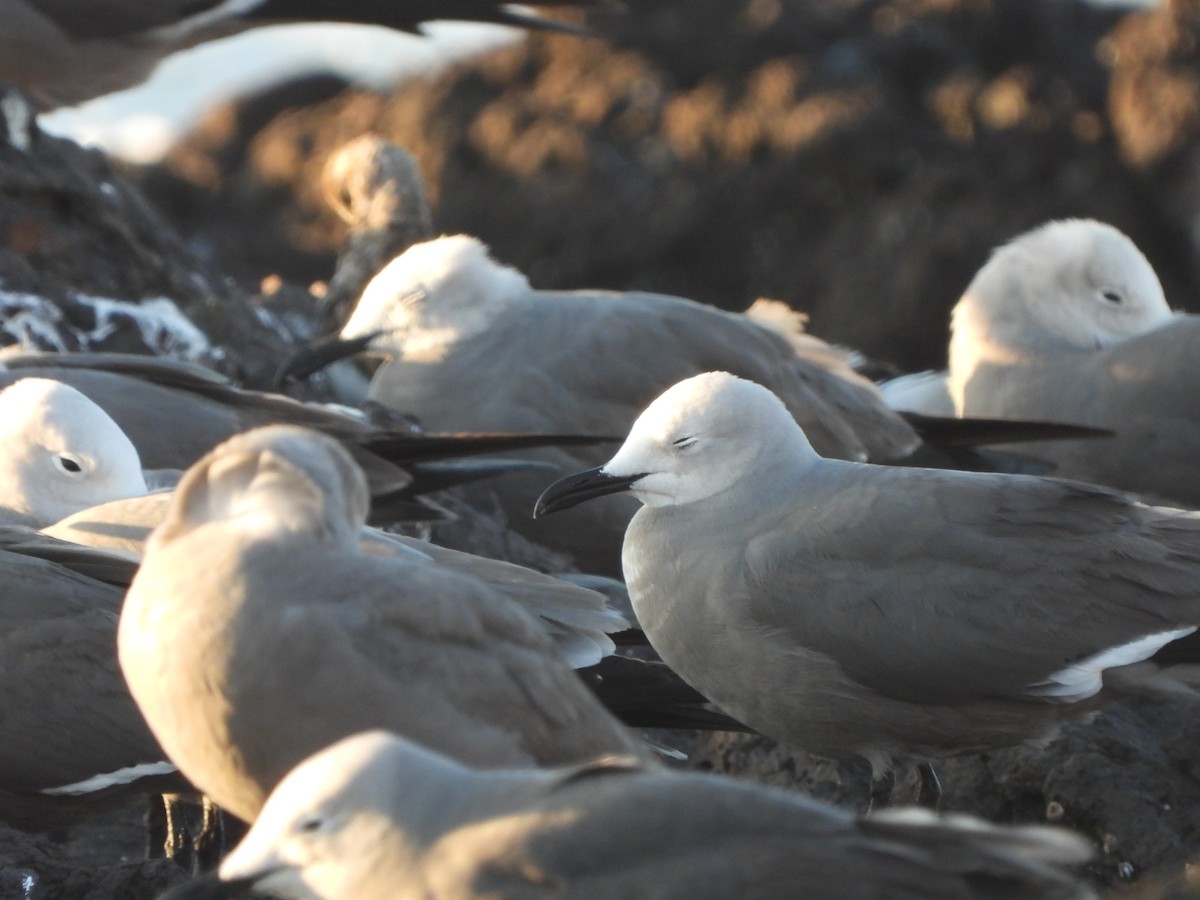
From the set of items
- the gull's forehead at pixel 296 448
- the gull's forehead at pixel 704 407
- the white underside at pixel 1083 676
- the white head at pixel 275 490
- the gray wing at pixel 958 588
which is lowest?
the white underside at pixel 1083 676

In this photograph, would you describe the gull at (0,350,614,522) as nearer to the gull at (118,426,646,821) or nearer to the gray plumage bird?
the gray plumage bird

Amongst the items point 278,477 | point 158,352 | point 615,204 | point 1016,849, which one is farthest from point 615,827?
point 615,204

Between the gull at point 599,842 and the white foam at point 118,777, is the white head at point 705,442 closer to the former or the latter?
the white foam at point 118,777

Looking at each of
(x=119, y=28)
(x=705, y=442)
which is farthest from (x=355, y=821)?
(x=119, y=28)

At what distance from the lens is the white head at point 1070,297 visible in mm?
7633

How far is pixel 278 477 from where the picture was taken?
3727mm

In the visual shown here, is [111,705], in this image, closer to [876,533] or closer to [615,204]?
[876,533]

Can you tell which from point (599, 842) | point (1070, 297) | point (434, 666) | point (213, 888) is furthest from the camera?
point (1070, 297)

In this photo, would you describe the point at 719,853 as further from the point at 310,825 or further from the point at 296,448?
the point at 296,448

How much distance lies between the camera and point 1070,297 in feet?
25.1

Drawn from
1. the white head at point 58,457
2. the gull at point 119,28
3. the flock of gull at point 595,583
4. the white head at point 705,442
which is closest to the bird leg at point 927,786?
the flock of gull at point 595,583

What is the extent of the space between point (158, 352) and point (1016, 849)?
17.5 feet

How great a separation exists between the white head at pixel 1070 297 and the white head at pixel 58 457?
3495 mm

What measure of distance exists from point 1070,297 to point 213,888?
516cm
